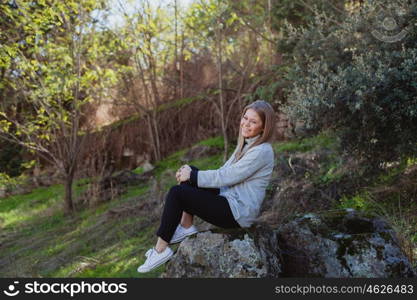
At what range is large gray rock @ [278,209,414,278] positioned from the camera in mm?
3225

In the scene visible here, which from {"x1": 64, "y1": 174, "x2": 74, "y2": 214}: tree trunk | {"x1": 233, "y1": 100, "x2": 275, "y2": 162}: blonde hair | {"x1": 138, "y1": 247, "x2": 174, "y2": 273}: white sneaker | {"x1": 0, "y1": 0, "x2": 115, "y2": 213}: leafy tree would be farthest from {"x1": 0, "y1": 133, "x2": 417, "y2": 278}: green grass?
{"x1": 233, "y1": 100, "x2": 275, "y2": 162}: blonde hair

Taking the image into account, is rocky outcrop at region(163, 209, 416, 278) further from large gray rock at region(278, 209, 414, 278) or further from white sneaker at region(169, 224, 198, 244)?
white sneaker at region(169, 224, 198, 244)

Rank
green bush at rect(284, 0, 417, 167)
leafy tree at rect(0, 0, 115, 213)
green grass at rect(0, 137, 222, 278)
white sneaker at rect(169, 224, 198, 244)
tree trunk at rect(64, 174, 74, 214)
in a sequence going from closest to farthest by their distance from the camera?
white sneaker at rect(169, 224, 198, 244)
green bush at rect(284, 0, 417, 167)
green grass at rect(0, 137, 222, 278)
leafy tree at rect(0, 0, 115, 213)
tree trunk at rect(64, 174, 74, 214)

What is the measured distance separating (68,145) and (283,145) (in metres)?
5.28

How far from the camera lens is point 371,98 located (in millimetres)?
4480

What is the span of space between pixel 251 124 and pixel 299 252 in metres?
1.19

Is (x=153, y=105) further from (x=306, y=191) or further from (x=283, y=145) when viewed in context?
(x=306, y=191)

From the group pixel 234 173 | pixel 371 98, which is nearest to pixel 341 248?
pixel 234 173

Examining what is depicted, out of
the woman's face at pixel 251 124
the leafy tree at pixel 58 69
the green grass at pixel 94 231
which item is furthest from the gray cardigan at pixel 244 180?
the leafy tree at pixel 58 69

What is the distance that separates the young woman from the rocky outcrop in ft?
0.44

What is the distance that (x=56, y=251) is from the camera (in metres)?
7.14

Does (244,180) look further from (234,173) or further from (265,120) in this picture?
(265,120)

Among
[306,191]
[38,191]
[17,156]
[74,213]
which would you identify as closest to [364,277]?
[306,191]

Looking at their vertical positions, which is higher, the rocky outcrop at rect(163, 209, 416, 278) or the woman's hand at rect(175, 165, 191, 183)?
the woman's hand at rect(175, 165, 191, 183)
